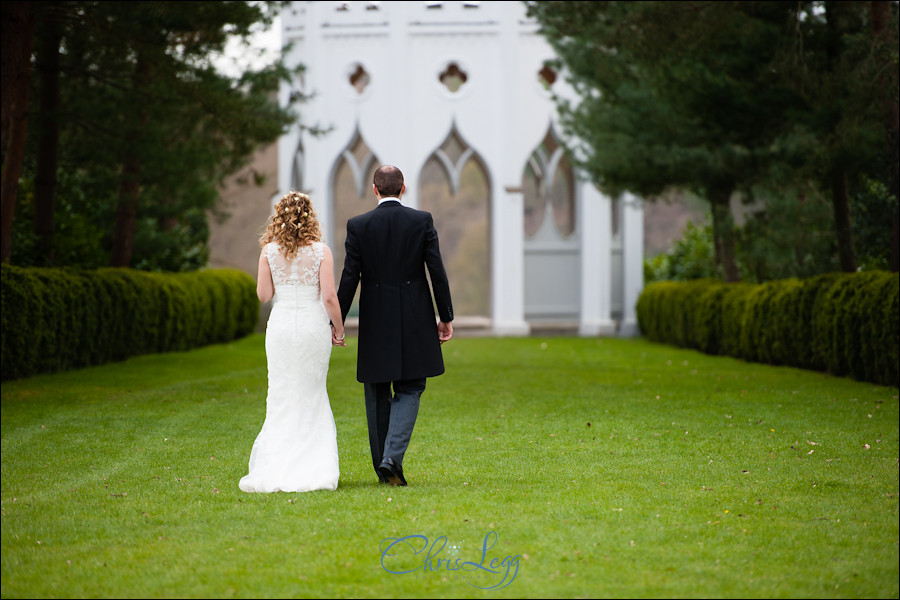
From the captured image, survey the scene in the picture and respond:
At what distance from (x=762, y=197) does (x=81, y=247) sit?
10.1m

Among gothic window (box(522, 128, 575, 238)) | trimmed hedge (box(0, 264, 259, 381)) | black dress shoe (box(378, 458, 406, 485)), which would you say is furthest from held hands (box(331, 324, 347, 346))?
gothic window (box(522, 128, 575, 238))

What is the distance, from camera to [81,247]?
14.8 m

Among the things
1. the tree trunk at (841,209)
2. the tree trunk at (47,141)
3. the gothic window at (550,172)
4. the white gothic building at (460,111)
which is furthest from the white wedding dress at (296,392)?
the white gothic building at (460,111)

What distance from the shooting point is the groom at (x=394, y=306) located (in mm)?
5625

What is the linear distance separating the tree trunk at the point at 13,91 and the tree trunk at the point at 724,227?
9.69 meters

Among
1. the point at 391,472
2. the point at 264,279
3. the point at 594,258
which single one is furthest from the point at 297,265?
the point at 594,258

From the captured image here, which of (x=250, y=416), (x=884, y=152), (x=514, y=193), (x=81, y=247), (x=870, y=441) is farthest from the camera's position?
(x=514, y=193)

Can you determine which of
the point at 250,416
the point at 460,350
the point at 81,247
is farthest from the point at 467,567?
the point at 460,350

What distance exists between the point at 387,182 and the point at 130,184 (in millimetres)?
10893

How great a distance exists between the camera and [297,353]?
5742 mm

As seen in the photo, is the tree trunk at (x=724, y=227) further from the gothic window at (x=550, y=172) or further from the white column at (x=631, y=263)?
the gothic window at (x=550, y=172)

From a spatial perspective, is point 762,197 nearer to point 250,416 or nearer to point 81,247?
point 250,416

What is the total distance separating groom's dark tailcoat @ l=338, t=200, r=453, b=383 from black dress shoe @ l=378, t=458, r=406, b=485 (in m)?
0.47

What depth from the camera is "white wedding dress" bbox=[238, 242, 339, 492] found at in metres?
5.64
